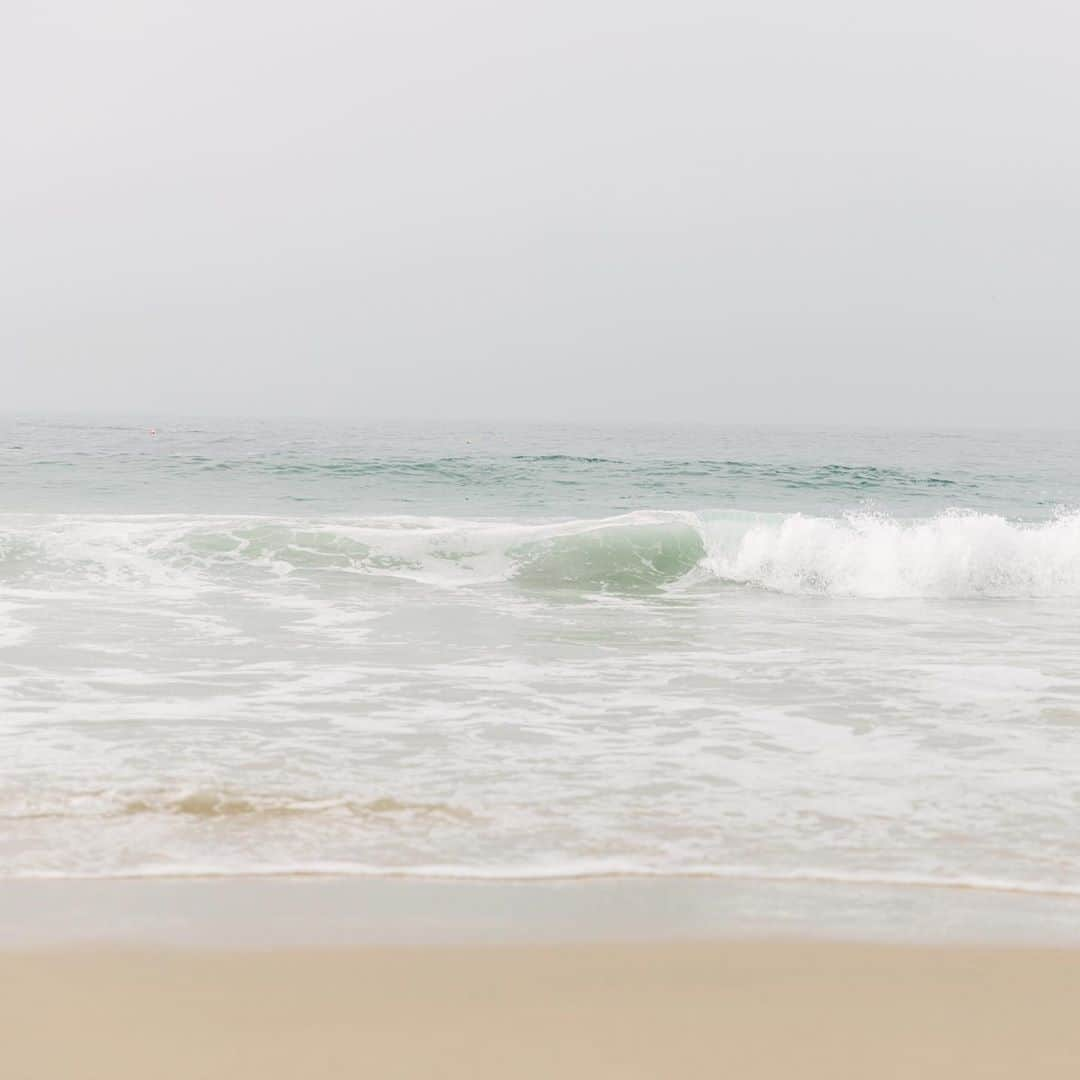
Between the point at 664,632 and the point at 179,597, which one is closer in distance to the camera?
the point at 664,632

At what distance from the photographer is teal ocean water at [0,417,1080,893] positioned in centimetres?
369

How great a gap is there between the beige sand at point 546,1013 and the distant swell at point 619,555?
887cm

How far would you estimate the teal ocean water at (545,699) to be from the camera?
369 cm

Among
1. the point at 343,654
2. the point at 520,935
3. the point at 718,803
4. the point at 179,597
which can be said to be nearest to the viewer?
the point at 520,935

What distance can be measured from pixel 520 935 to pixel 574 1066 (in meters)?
0.66

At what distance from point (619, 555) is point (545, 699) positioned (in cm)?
720

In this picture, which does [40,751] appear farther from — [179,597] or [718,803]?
[179,597]

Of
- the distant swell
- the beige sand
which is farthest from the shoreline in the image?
the distant swell

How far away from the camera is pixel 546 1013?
Answer: 2.50 metres

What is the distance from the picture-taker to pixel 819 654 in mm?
7676

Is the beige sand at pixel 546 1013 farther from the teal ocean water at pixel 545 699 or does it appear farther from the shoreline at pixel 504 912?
the teal ocean water at pixel 545 699

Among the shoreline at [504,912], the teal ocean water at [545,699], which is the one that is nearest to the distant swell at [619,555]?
the teal ocean water at [545,699]

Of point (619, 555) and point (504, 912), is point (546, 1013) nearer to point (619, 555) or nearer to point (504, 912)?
point (504, 912)

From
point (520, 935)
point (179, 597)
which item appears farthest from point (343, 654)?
point (520, 935)
